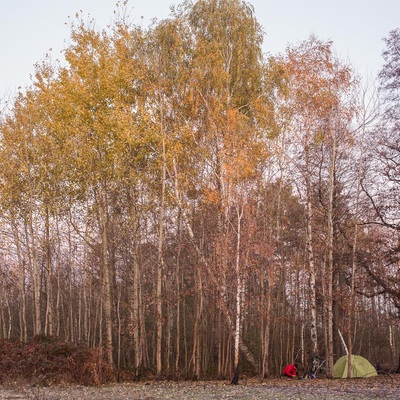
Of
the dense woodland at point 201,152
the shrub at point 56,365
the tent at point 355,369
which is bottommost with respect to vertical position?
the tent at point 355,369

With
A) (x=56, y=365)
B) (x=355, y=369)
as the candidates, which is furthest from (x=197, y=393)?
(x=355, y=369)

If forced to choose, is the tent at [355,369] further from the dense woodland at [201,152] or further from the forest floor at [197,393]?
the forest floor at [197,393]

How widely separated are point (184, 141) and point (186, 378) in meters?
9.62

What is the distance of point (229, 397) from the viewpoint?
526 inches

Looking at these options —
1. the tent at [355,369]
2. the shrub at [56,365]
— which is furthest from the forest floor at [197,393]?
the tent at [355,369]

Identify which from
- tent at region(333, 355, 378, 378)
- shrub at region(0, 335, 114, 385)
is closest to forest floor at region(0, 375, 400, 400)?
shrub at region(0, 335, 114, 385)

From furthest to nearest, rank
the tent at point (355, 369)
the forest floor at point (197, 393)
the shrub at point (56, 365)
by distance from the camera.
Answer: the tent at point (355, 369) < the shrub at point (56, 365) < the forest floor at point (197, 393)

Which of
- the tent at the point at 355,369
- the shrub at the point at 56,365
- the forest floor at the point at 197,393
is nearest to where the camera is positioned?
the forest floor at the point at 197,393

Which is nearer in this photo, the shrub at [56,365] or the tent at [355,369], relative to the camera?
the shrub at [56,365]

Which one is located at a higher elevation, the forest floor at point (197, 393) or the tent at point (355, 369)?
the forest floor at point (197, 393)

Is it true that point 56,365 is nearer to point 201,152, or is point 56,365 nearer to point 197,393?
point 197,393

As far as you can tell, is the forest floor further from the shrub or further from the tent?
the tent

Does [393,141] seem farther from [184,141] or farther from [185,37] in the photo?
[185,37]

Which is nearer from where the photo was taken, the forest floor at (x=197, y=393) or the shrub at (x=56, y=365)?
the forest floor at (x=197, y=393)
